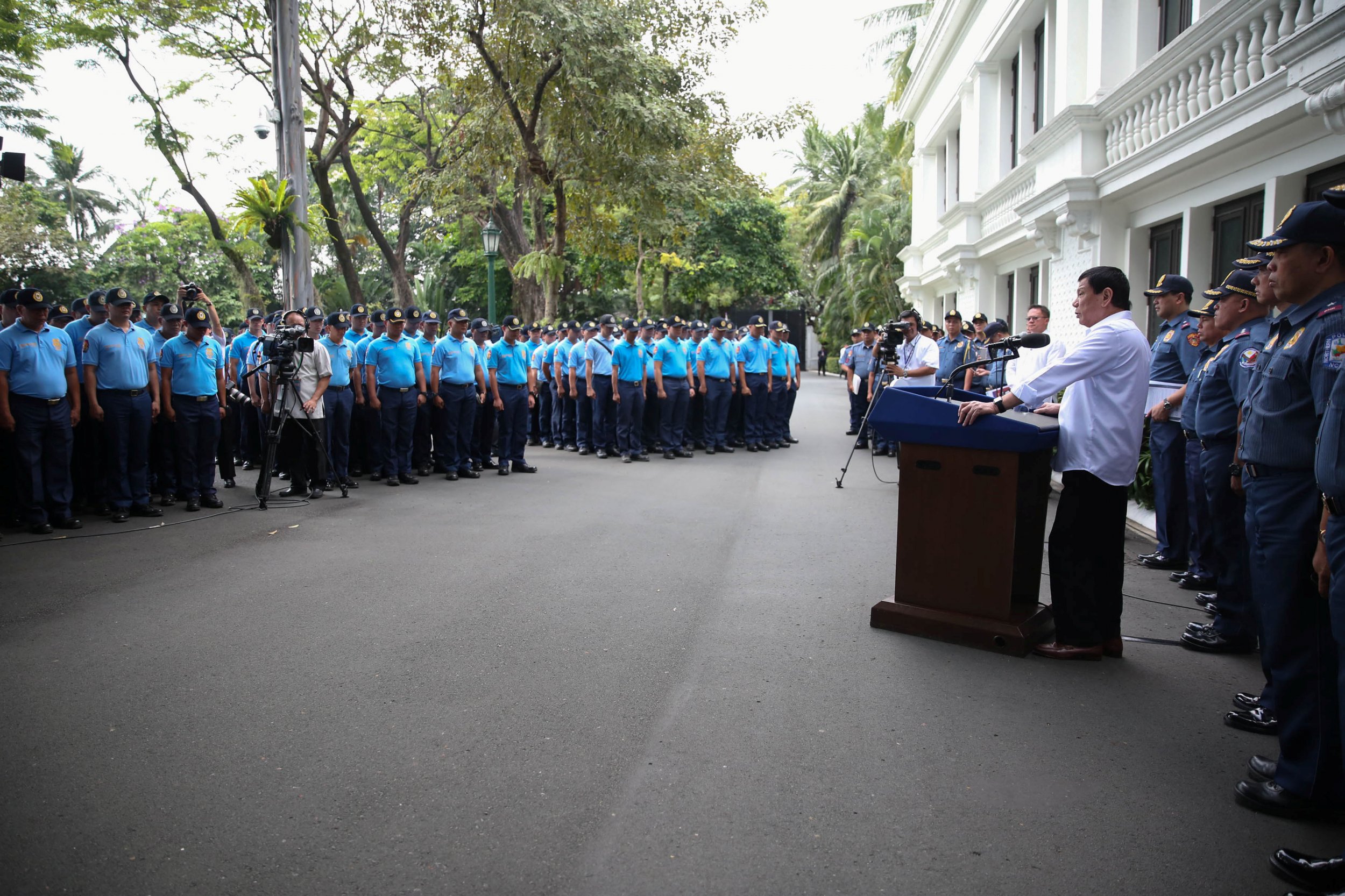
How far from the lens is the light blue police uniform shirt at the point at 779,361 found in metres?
15.5

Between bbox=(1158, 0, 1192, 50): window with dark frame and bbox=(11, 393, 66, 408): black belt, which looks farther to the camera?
bbox=(1158, 0, 1192, 50): window with dark frame

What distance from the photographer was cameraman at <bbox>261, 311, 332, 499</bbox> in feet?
32.0

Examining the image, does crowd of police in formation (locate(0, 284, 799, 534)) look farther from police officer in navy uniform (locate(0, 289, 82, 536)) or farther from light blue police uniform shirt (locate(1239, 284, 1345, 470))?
light blue police uniform shirt (locate(1239, 284, 1345, 470))

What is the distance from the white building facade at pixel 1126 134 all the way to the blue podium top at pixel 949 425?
11.8 ft

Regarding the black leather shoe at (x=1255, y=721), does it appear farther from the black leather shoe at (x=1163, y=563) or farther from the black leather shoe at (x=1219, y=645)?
the black leather shoe at (x=1163, y=563)

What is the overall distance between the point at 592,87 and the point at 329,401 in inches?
350

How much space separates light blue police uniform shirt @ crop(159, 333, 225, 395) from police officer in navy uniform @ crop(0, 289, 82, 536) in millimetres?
925

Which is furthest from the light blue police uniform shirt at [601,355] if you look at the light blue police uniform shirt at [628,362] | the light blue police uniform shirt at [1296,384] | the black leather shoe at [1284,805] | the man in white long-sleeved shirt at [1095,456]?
the black leather shoe at [1284,805]

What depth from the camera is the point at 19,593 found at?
19.6 feet

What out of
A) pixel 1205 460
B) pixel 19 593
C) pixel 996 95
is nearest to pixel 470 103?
pixel 996 95

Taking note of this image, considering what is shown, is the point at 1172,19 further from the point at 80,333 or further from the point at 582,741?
the point at 80,333

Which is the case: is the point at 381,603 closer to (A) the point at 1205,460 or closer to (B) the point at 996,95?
(A) the point at 1205,460

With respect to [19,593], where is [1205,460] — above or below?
above

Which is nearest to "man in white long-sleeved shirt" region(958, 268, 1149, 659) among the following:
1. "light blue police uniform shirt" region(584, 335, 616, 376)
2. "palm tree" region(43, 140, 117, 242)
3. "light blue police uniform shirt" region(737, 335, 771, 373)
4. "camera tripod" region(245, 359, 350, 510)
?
"camera tripod" region(245, 359, 350, 510)
